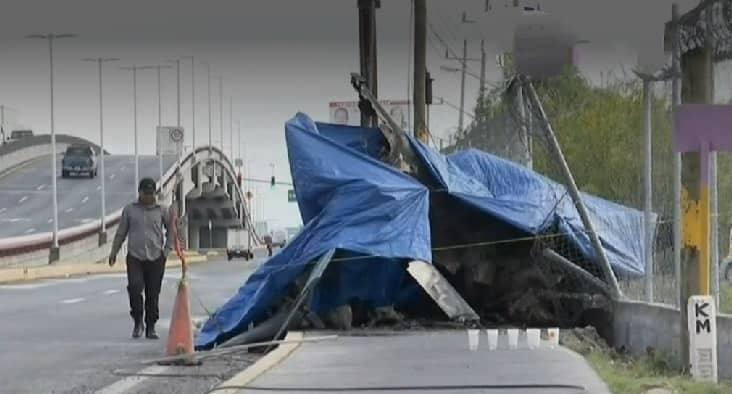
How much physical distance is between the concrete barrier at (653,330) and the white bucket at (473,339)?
1.35 meters

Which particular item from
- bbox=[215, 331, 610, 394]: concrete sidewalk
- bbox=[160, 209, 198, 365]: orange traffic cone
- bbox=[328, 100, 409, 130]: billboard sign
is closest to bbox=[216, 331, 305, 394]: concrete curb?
bbox=[215, 331, 610, 394]: concrete sidewalk

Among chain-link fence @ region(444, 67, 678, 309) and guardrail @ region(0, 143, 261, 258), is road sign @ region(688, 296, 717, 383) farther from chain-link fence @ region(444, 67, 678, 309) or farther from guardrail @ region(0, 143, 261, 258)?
guardrail @ region(0, 143, 261, 258)

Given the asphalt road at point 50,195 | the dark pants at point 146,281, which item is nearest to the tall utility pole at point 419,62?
the dark pants at point 146,281

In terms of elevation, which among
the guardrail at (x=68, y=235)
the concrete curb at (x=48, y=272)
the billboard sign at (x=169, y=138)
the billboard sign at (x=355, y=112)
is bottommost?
the concrete curb at (x=48, y=272)

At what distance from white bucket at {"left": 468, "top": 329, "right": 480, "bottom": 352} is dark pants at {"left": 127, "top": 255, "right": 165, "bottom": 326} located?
3.41 metres

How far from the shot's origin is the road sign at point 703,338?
29.9 feet

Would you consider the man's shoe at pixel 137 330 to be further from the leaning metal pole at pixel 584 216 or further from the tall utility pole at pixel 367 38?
the tall utility pole at pixel 367 38

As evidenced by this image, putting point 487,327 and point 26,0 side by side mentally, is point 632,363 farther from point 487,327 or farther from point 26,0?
point 26,0

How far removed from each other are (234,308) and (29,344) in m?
2.17

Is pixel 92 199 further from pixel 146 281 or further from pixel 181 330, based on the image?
pixel 181 330

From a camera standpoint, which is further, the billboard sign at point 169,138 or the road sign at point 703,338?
the billboard sign at point 169,138

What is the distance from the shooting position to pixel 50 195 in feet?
294

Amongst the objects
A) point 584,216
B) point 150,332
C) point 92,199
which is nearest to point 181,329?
point 150,332

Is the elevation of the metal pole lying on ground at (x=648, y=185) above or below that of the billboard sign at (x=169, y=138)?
below
